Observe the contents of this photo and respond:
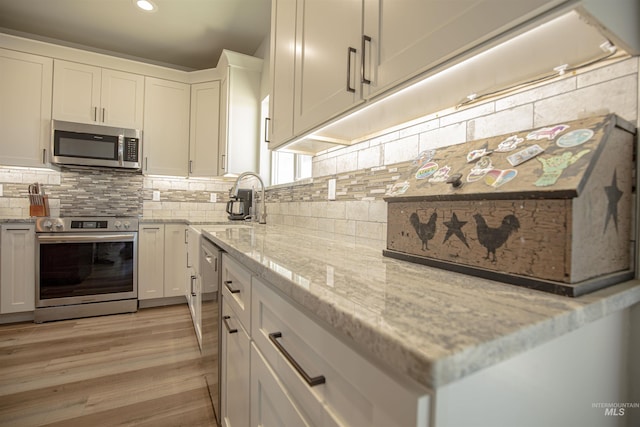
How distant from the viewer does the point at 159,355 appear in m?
2.07

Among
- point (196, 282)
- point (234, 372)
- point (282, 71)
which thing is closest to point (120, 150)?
point (196, 282)

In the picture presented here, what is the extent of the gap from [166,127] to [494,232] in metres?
3.45

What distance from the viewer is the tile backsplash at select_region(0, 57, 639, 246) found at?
689 millimetres

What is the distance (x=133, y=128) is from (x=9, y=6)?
128 centimetres

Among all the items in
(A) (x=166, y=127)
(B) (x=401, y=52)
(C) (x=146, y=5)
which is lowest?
(B) (x=401, y=52)

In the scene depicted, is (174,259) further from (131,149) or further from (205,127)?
(205,127)

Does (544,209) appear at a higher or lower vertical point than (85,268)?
higher

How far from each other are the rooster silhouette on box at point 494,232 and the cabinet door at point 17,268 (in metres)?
3.36

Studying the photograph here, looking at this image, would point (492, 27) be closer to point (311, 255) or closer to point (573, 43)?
point (573, 43)

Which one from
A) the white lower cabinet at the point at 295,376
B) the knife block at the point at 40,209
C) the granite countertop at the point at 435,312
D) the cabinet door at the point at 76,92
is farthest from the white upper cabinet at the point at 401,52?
the knife block at the point at 40,209

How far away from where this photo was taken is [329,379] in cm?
49

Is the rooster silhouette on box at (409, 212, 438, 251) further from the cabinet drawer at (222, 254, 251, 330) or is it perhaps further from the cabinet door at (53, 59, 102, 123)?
the cabinet door at (53, 59, 102, 123)

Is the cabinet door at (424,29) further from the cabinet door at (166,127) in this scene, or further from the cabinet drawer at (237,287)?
the cabinet door at (166,127)

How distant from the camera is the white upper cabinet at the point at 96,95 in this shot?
2822mm
